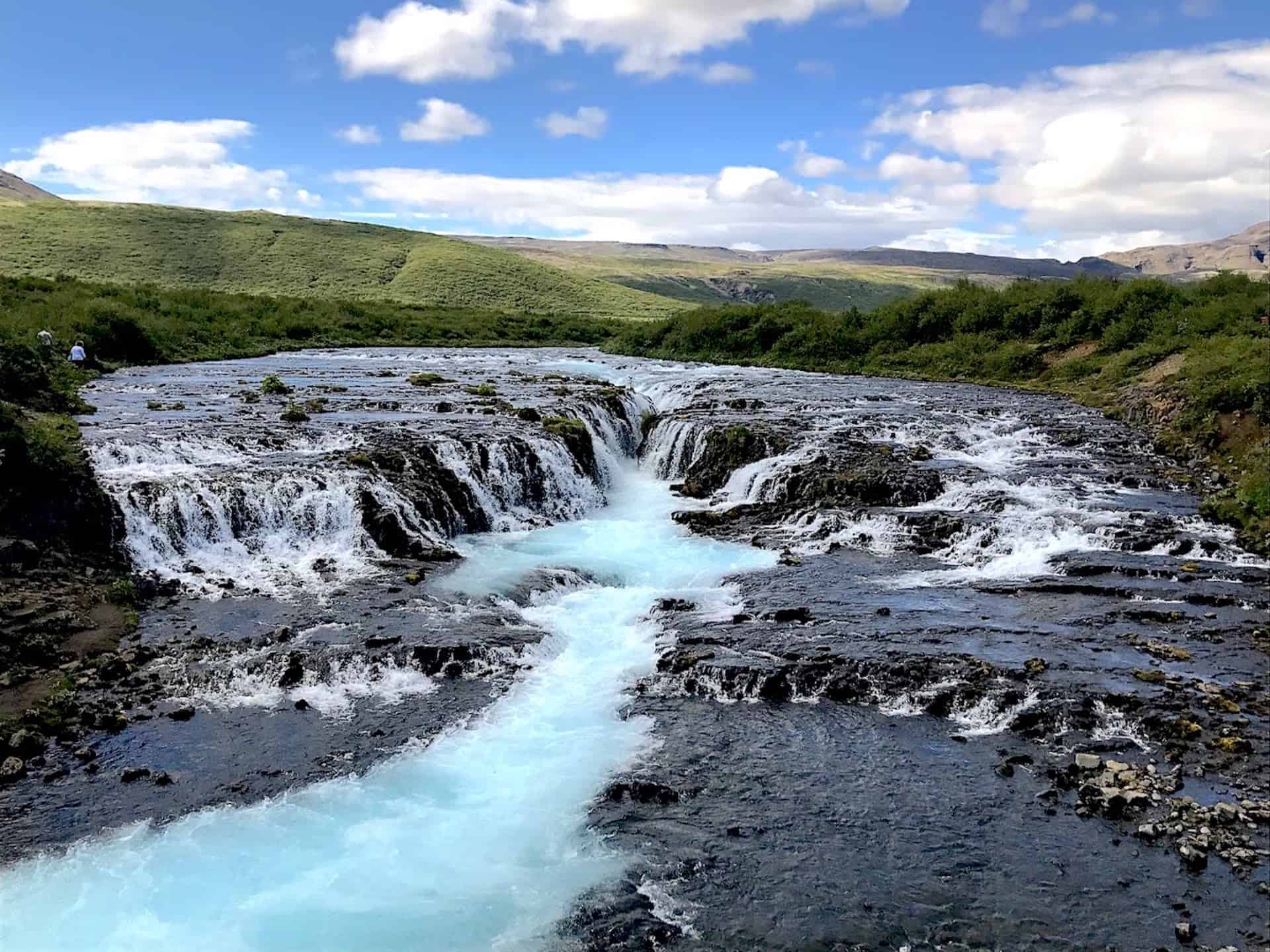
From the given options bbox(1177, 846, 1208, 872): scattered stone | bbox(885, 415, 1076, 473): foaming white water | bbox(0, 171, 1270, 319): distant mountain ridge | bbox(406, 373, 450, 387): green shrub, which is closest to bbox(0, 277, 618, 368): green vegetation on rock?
bbox(406, 373, 450, 387): green shrub

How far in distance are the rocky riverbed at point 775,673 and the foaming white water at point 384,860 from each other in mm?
378

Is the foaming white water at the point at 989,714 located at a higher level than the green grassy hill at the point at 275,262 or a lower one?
lower

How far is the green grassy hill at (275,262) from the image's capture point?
314 feet

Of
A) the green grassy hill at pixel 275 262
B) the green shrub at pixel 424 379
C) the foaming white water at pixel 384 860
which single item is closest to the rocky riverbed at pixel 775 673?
the foaming white water at pixel 384 860

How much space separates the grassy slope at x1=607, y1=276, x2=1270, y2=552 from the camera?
929 inches

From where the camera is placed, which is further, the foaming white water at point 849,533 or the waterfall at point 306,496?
the foaming white water at point 849,533

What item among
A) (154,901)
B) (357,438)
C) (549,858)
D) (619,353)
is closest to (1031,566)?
(549,858)

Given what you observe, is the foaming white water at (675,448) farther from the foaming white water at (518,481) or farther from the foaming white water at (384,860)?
the foaming white water at (384,860)

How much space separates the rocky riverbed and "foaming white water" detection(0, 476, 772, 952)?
38 centimetres

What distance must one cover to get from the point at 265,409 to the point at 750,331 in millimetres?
32006

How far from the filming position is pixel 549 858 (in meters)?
9.10

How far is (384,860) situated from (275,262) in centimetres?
11478

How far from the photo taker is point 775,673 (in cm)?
1268

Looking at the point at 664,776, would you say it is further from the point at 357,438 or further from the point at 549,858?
the point at 357,438
